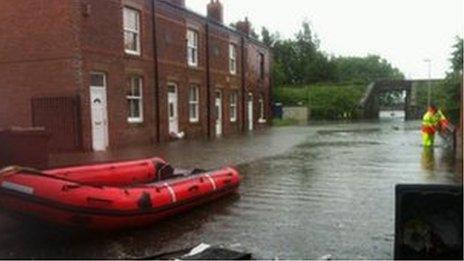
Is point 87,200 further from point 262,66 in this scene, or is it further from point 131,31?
point 262,66

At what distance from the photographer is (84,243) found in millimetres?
8359

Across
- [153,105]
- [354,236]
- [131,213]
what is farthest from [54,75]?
[354,236]

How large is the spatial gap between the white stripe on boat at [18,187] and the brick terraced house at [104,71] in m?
10.7

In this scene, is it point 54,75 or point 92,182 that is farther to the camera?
point 54,75

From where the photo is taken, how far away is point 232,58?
124 ft

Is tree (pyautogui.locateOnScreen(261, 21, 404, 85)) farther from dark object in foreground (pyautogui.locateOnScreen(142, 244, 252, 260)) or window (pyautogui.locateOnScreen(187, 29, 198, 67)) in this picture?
dark object in foreground (pyautogui.locateOnScreen(142, 244, 252, 260))

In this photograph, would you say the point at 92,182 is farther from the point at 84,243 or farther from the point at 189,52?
the point at 189,52

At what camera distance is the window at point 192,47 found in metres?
30.4

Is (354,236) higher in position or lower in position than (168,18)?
lower

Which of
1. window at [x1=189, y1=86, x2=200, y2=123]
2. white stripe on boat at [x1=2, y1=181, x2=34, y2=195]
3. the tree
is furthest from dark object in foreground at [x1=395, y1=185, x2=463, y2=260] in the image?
the tree

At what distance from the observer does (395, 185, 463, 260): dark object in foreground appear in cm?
630

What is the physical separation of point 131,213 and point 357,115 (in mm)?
63434

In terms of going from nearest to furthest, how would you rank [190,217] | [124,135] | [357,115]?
[190,217] < [124,135] < [357,115]

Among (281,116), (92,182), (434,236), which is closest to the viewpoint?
(434,236)
